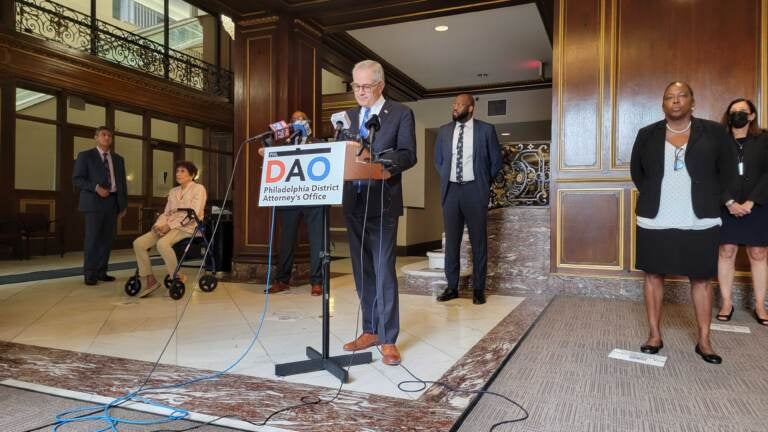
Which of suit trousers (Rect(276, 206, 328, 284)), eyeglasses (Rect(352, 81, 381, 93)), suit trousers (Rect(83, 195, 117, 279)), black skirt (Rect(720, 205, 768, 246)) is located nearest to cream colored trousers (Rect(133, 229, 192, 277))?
suit trousers (Rect(276, 206, 328, 284))

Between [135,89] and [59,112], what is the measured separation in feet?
4.47

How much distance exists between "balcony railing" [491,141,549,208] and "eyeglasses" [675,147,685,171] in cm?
295

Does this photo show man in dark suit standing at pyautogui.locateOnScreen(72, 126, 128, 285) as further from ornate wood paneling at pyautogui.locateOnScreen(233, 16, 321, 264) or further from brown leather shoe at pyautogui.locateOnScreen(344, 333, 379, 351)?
brown leather shoe at pyautogui.locateOnScreen(344, 333, 379, 351)

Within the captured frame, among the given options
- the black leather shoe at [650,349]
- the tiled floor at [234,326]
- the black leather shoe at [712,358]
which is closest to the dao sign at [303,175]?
the tiled floor at [234,326]

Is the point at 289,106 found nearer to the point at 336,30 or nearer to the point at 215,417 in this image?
the point at 336,30

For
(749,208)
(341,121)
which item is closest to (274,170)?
(341,121)

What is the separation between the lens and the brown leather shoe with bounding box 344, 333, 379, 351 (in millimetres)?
2609

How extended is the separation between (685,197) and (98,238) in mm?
5224

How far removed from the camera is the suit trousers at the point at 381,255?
8.19 feet

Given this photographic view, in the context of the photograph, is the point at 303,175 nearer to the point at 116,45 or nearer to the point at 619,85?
the point at 619,85

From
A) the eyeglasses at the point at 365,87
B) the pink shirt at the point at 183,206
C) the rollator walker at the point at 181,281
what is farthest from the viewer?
the pink shirt at the point at 183,206

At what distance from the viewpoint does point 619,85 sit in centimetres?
459

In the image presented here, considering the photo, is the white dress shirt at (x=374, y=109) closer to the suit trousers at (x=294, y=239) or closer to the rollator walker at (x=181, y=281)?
the suit trousers at (x=294, y=239)

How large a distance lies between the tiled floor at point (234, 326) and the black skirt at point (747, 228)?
1.58m
